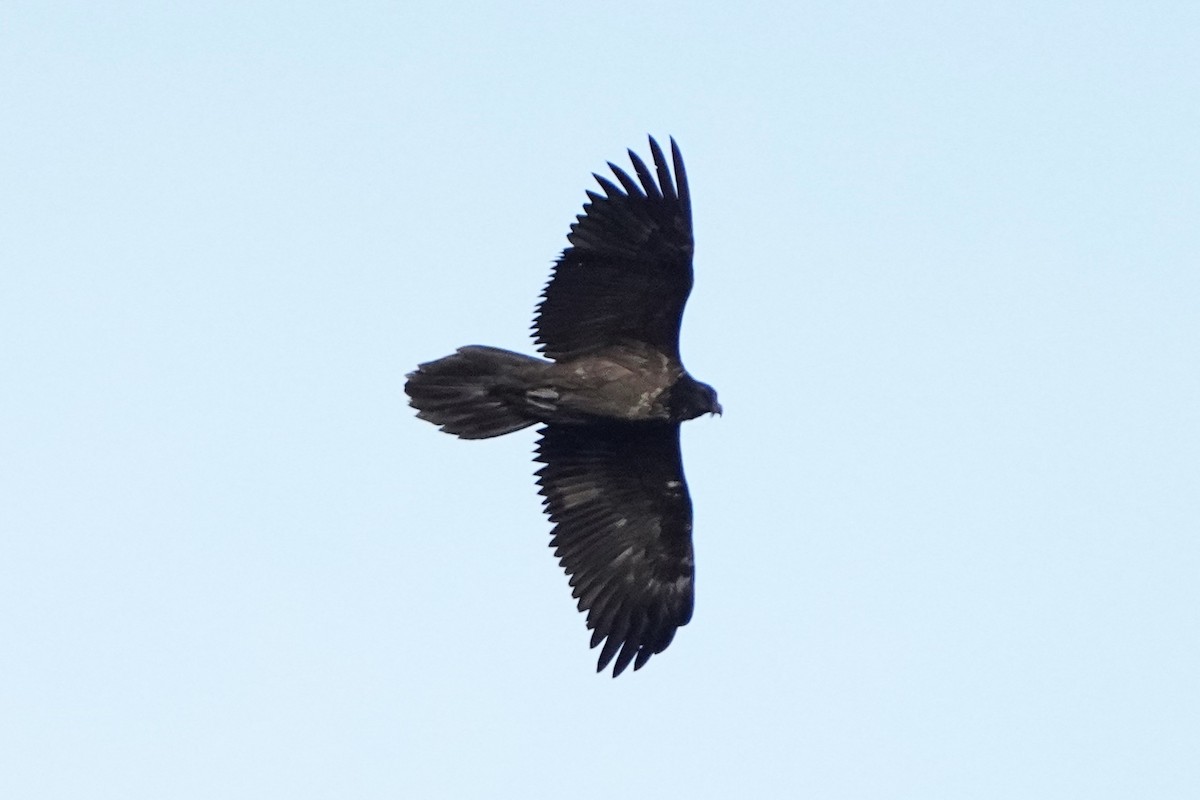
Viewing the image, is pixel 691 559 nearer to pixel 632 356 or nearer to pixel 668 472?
pixel 668 472

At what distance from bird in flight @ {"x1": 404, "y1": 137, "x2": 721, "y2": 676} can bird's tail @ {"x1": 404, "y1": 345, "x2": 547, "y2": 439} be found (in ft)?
0.03

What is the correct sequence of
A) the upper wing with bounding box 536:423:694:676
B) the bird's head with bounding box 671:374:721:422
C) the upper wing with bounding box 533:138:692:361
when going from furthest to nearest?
the upper wing with bounding box 536:423:694:676 → the bird's head with bounding box 671:374:721:422 → the upper wing with bounding box 533:138:692:361

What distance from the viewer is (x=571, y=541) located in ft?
54.4

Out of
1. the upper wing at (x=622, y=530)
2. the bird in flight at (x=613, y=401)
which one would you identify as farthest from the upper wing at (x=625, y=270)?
the upper wing at (x=622, y=530)

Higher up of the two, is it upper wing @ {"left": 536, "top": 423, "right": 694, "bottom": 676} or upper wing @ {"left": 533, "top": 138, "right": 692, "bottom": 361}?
upper wing @ {"left": 533, "top": 138, "right": 692, "bottom": 361}

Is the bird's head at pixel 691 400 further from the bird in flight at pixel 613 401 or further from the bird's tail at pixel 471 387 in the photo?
the bird's tail at pixel 471 387

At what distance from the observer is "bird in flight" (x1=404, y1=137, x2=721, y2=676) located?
15.4m

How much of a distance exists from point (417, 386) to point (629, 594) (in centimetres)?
244

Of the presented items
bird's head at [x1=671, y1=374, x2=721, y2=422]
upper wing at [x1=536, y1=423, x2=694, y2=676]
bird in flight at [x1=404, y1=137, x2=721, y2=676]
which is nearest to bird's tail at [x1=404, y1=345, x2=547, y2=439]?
bird in flight at [x1=404, y1=137, x2=721, y2=676]

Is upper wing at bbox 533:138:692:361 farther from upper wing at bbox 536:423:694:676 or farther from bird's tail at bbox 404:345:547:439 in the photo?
upper wing at bbox 536:423:694:676

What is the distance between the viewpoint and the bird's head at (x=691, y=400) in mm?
15906

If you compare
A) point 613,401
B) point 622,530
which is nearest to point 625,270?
point 613,401

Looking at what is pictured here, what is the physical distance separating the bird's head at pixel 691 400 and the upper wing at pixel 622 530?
413 millimetres

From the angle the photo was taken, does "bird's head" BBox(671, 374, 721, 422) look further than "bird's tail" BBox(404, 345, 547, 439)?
Yes
